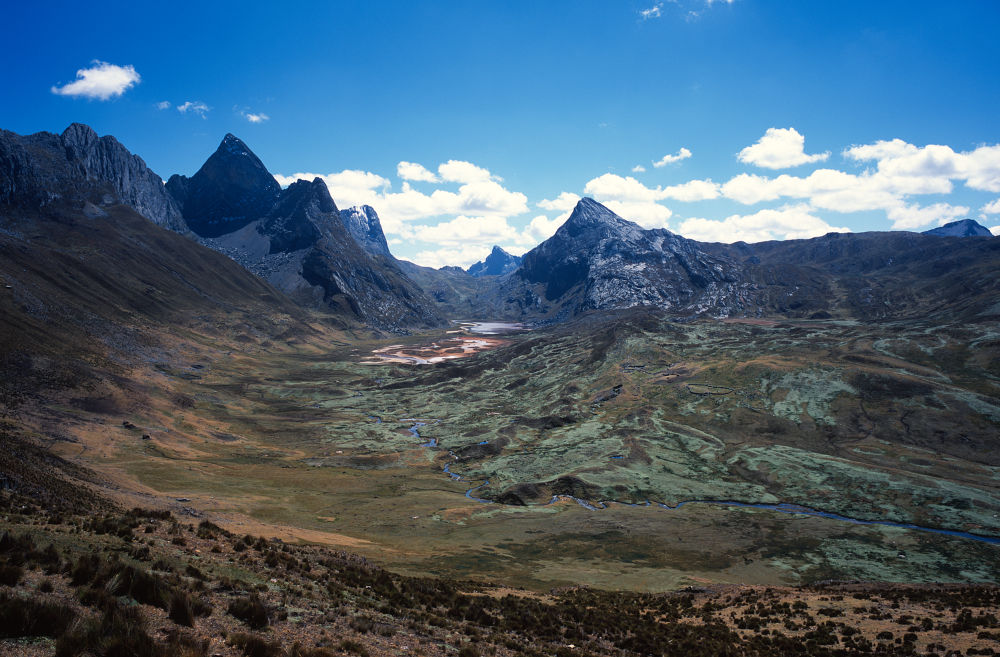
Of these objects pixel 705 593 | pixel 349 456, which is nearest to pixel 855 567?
pixel 705 593

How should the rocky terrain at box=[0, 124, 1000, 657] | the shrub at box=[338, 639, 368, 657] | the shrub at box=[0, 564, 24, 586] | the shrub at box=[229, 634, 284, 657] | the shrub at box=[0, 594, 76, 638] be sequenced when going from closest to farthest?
the shrub at box=[0, 594, 76, 638]
the shrub at box=[0, 564, 24, 586]
the shrub at box=[229, 634, 284, 657]
the shrub at box=[338, 639, 368, 657]
the rocky terrain at box=[0, 124, 1000, 657]

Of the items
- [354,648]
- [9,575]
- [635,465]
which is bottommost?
[635,465]

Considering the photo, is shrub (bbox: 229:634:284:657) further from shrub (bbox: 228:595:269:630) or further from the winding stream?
the winding stream

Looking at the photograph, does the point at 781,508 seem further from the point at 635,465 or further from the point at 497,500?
the point at 497,500

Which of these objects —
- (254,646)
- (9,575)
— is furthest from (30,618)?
(254,646)

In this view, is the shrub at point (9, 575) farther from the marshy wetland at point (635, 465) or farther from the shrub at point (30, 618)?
the marshy wetland at point (635, 465)

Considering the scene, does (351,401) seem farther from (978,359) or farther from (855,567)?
(978,359)

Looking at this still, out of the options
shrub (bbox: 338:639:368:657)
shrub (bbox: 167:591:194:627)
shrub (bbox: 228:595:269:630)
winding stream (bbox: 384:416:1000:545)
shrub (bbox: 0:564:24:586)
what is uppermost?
shrub (bbox: 0:564:24:586)

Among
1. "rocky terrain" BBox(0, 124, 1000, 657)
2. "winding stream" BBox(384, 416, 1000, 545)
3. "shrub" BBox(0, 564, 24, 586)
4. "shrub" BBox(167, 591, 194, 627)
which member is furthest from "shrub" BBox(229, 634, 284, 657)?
"winding stream" BBox(384, 416, 1000, 545)

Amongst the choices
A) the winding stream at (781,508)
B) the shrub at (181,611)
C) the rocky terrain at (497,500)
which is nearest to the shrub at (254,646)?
the rocky terrain at (497,500)

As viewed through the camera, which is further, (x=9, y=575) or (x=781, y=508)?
(x=781, y=508)
